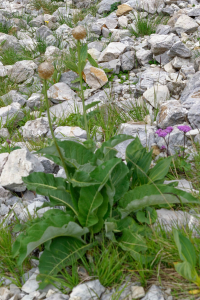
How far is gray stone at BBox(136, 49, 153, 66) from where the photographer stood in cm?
475

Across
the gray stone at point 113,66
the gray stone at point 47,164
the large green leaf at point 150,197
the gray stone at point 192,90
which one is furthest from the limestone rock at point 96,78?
the large green leaf at point 150,197

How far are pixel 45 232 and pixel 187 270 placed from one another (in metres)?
0.75

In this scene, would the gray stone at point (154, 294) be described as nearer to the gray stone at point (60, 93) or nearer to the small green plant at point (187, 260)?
the small green plant at point (187, 260)

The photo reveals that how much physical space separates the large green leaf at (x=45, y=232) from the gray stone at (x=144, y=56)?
3.48 meters

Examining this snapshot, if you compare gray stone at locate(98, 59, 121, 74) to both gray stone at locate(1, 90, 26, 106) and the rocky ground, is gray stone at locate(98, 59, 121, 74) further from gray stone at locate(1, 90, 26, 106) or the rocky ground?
gray stone at locate(1, 90, 26, 106)

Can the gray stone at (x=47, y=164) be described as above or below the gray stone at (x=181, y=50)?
below

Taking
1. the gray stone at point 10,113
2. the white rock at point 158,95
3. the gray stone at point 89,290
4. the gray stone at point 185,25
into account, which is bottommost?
the gray stone at point 10,113

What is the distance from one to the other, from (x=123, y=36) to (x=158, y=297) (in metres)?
4.96

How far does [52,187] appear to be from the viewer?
Result: 2.08 m

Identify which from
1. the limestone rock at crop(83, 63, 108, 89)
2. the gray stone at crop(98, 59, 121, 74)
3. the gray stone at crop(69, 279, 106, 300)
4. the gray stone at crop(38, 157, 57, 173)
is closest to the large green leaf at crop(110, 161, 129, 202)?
the gray stone at crop(69, 279, 106, 300)

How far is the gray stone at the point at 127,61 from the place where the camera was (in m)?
4.75

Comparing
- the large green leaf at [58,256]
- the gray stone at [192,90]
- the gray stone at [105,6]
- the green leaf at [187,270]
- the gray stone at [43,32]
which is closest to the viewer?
the green leaf at [187,270]

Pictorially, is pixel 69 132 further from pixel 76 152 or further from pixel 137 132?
pixel 76 152

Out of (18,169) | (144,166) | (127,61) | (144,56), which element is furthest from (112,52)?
(144,166)
